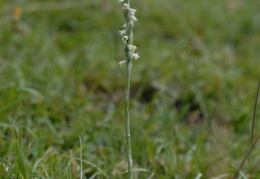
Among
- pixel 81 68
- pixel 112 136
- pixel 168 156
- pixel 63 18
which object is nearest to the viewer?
pixel 168 156

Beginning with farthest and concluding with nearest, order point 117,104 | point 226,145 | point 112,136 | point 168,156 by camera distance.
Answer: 1. point 117,104
2. point 226,145
3. point 112,136
4. point 168,156

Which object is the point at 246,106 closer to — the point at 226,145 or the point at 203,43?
the point at 226,145

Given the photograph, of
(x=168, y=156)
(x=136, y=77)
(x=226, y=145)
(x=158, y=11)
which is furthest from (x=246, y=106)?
(x=158, y=11)

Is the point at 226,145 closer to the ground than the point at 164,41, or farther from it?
closer to the ground

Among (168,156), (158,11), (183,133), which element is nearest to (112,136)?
(168,156)

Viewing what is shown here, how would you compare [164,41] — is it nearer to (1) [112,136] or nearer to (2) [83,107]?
(2) [83,107]

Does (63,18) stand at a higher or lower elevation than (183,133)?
higher

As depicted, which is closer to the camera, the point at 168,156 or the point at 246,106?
the point at 168,156
